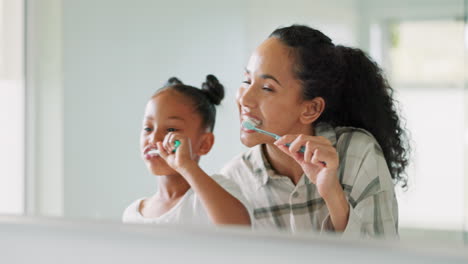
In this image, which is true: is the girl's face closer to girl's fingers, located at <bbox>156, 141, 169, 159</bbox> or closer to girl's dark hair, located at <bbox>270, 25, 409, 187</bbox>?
girl's fingers, located at <bbox>156, 141, 169, 159</bbox>

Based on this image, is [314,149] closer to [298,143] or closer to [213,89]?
[298,143]

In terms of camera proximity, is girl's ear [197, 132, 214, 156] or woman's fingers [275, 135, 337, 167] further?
girl's ear [197, 132, 214, 156]

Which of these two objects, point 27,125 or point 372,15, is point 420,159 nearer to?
point 372,15

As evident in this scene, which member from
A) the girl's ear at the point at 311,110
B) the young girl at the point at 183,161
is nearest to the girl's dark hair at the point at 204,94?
the young girl at the point at 183,161

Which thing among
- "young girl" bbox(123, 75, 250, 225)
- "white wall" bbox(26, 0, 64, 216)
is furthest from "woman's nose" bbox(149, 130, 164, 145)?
"white wall" bbox(26, 0, 64, 216)

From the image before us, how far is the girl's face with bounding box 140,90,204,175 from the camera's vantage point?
64 cm

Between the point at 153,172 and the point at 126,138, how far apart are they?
5cm

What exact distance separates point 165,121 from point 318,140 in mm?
207

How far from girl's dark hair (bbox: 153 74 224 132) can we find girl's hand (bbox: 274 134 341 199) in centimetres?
14

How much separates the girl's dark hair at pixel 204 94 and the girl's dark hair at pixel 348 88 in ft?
0.32

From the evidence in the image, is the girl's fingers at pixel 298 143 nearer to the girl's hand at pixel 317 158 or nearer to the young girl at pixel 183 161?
the girl's hand at pixel 317 158

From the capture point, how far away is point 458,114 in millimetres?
651

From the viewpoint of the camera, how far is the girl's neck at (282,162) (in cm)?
62

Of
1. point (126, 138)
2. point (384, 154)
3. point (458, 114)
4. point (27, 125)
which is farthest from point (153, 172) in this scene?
point (458, 114)
